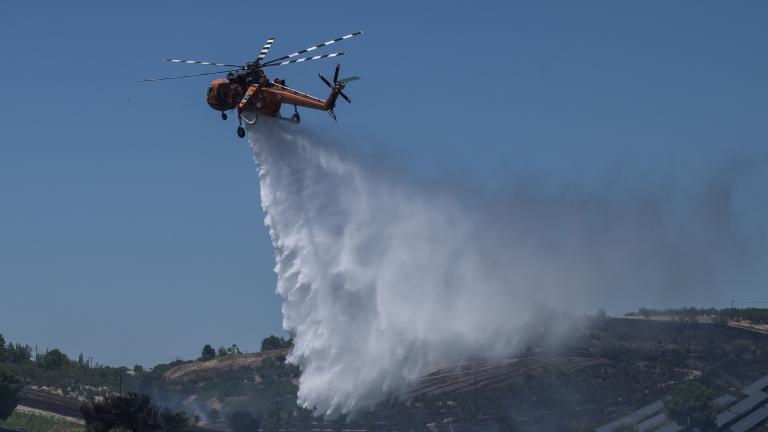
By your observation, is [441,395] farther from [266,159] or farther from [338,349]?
[266,159]

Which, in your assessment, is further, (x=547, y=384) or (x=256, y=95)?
(x=547, y=384)

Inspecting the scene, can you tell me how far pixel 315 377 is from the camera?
6944 centimetres

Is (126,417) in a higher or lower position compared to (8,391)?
lower

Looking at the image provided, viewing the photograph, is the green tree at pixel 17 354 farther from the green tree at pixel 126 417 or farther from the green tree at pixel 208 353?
the green tree at pixel 126 417

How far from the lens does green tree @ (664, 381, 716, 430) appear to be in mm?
82812

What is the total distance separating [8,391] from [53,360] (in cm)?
3085

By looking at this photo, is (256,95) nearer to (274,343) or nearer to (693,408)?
(693,408)

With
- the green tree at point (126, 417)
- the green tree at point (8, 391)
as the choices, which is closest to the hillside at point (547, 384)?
the green tree at point (8, 391)

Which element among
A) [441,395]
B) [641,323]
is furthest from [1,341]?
[641,323]

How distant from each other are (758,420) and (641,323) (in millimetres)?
24815

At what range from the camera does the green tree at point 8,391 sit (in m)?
93.6

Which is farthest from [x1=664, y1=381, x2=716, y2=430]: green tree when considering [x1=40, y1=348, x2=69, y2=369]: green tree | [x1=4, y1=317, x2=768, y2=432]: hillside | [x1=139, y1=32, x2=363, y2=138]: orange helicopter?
[x1=40, y1=348, x2=69, y2=369]: green tree

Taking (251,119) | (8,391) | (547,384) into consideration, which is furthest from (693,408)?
(8,391)

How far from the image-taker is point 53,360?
124938 millimetres
